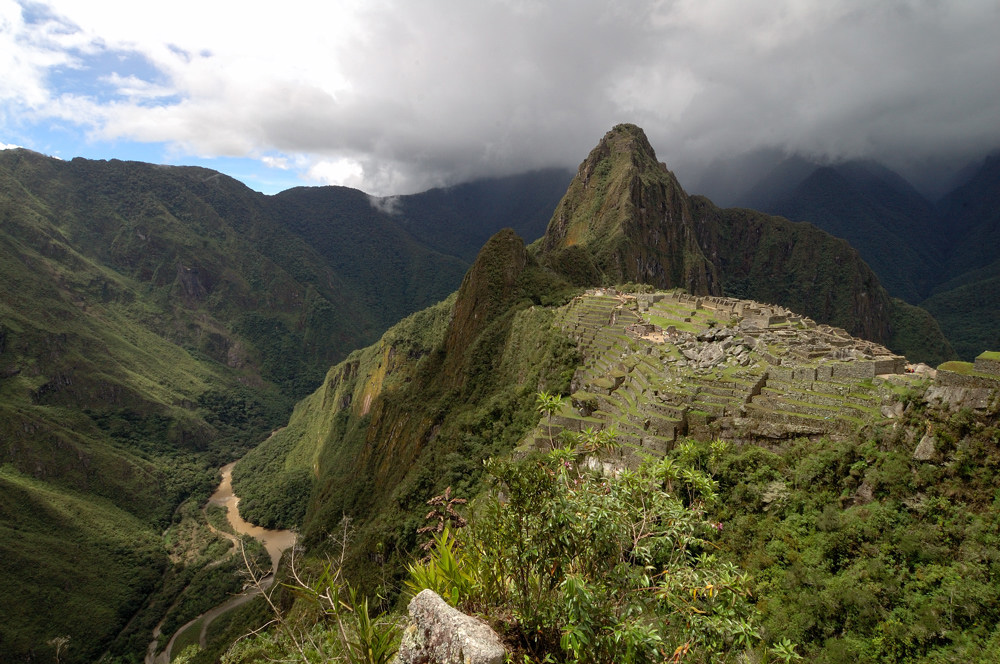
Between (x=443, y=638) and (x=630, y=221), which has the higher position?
(x=630, y=221)

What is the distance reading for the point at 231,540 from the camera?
8719cm

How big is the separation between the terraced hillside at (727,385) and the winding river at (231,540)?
32.3 meters

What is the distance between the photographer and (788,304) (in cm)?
17350

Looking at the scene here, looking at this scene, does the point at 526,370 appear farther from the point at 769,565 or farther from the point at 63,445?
the point at 63,445

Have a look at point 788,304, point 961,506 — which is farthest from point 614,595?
point 788,304

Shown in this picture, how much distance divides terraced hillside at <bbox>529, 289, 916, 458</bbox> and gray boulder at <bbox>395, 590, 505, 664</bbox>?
1243cm

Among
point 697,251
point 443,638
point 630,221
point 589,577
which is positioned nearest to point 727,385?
point 589,577

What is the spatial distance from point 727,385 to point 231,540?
97.7 meters

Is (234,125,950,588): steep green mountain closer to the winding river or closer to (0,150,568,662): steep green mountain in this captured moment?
the winding river

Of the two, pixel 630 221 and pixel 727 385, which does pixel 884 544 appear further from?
pixel 630 221

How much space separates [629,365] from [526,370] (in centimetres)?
1895

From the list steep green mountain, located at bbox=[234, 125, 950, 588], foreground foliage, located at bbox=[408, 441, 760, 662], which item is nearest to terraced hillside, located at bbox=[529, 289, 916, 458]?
steep green mountain, located at bbox=[234, 125, 950, 588]

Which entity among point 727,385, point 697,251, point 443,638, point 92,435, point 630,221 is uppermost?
point 630,221

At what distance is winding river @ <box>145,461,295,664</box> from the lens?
209 feet
